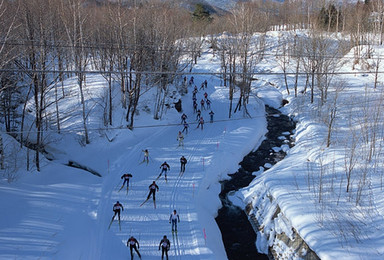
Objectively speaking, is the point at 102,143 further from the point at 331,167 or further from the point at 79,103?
the point at 331,167

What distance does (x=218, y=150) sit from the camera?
23.3 metres

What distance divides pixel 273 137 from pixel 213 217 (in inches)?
530

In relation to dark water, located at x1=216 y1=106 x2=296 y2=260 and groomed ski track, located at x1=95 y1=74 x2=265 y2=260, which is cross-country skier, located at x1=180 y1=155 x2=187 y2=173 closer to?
groomed ski track, located at x1=95 y1=74 x2=265 y2=260

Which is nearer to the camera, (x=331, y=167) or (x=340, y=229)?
(x=340, y=229)

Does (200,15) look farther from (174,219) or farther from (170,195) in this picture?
(174,219)

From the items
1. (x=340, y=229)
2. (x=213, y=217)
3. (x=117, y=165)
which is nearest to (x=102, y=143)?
(x=117, y=165)

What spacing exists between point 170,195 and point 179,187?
1000 mm

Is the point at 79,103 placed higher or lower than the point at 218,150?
higher

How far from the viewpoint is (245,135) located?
2664 cm

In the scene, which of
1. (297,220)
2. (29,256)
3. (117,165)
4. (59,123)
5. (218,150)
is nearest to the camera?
(29,256)

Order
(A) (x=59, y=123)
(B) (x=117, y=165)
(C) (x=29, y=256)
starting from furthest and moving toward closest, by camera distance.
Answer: (A) (x=59, y=123) → (B) (x=117, y=165) → (C) (x=29, y=256)

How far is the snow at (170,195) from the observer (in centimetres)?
1282

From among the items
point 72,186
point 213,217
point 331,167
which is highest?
point 331,167

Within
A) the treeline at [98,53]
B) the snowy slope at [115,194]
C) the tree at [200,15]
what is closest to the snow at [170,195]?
the snowy slope at [115,194]
